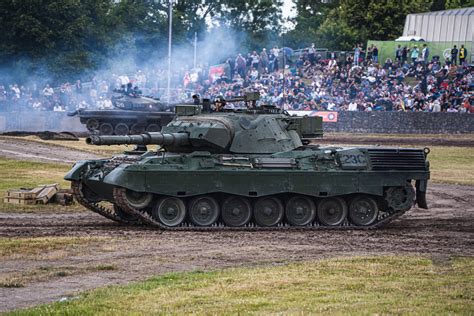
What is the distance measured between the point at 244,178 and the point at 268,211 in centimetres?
120

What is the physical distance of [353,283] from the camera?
16859 millimetres

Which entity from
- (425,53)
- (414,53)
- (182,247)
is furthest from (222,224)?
(425,53)

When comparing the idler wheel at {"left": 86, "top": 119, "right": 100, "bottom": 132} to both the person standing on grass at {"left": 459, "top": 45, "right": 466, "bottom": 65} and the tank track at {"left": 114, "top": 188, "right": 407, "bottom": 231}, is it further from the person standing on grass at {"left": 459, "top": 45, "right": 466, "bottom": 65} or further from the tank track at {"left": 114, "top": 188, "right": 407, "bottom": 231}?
the tank track at {"left": 114, "top": 188, "right": 407, "bottom": 231}

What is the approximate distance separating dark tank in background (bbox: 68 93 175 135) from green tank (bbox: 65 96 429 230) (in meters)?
24.5

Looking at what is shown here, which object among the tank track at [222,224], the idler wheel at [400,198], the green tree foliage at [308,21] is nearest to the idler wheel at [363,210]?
the tank track at [222,224]

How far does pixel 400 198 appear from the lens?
2630cm

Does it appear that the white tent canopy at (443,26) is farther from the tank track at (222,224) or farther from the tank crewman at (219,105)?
the tank track at (222,224)

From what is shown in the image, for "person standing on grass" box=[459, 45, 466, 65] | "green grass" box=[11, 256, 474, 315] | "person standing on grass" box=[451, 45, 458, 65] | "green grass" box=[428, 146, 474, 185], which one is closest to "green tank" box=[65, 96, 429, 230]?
"green grass" box=[11, 256, 474, 315]

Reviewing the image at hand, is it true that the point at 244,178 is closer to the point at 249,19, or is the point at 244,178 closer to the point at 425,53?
the point at 425,53

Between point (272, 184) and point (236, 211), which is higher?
point (272, 184)

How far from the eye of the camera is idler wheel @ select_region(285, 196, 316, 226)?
25641mm

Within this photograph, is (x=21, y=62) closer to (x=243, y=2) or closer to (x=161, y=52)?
(x=161, y=52)

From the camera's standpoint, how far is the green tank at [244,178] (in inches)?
962

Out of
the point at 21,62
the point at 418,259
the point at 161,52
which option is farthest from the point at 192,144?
the point at 161,52
